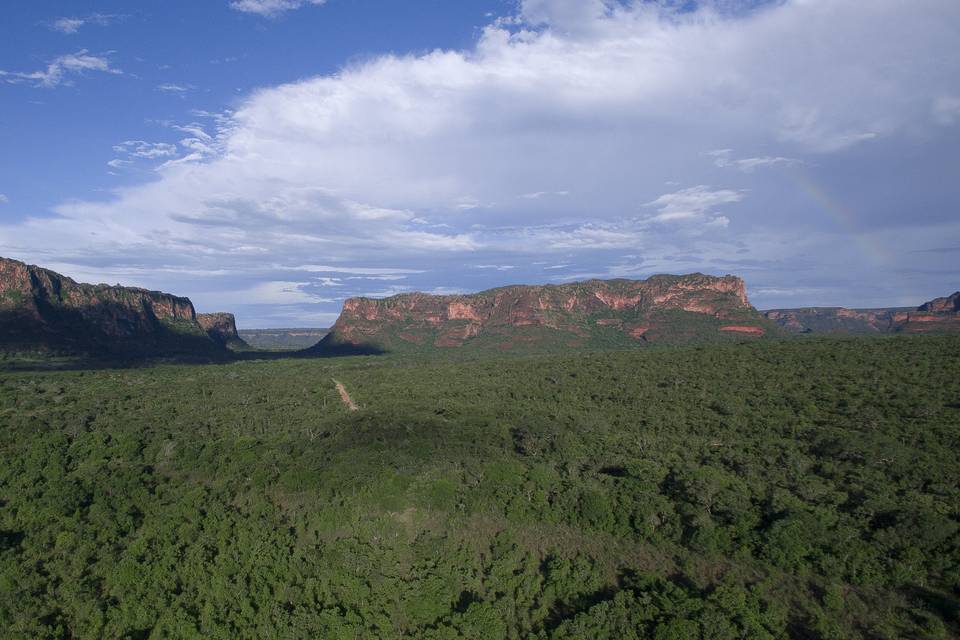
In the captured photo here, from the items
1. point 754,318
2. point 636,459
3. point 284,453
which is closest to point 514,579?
point 636,459

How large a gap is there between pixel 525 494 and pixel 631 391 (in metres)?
29.9

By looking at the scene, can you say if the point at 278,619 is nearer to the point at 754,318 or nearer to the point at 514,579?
the point at 514,579

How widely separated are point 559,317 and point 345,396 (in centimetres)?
8875

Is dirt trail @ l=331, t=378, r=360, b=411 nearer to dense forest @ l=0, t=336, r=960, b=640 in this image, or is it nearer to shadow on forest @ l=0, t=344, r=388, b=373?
dense forest @ l=0, t=336, r=960, b=640

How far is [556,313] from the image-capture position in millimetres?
158000

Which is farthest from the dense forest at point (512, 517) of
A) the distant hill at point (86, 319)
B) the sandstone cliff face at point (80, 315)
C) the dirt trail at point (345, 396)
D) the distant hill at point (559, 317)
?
the sandstone cliff face at point (80, 315)

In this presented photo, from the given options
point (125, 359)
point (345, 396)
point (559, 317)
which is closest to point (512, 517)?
point (345, 396)

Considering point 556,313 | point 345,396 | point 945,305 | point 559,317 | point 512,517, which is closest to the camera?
point 512,517

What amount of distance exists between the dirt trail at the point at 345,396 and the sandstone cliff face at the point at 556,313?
63120 mm

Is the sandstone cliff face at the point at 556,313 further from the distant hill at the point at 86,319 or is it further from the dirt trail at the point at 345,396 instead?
the dirt trail at the point at 345,396

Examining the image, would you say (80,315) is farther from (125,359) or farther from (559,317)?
(559,317)

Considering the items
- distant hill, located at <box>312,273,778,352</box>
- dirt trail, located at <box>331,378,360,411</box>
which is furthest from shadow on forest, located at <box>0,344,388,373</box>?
dirt trail, located at <box>331,378,360,411</box>

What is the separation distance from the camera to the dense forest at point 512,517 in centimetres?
2961

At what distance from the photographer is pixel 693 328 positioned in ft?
449
